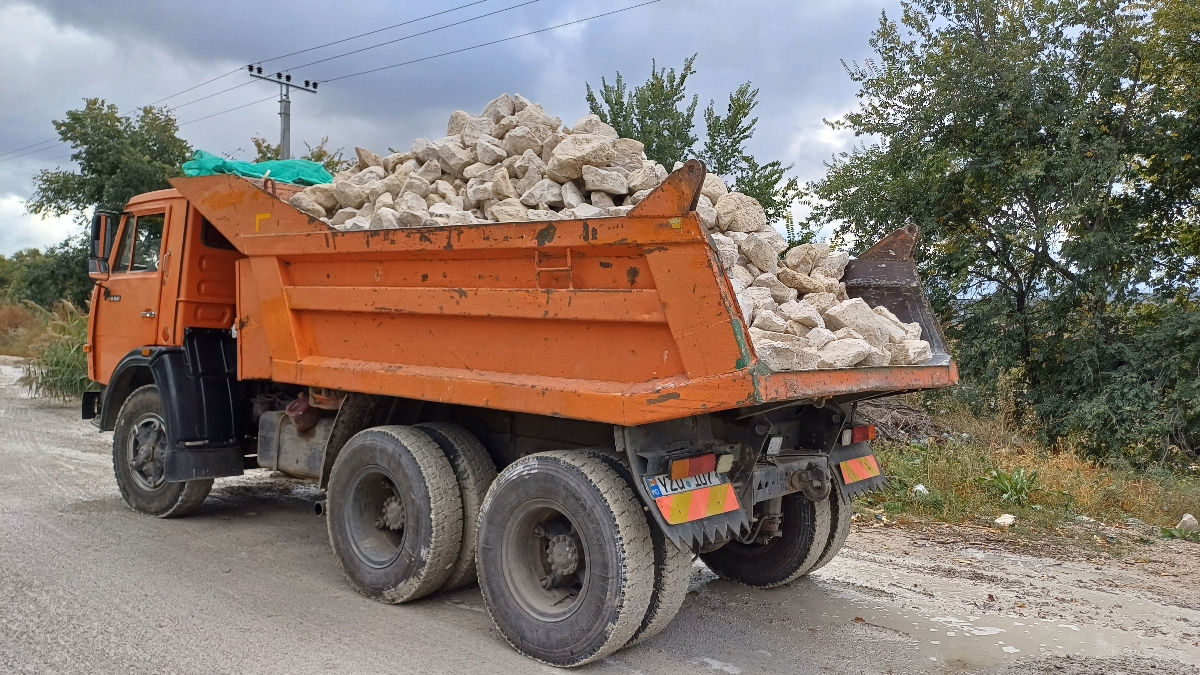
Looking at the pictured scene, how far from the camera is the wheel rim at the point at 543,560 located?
395 centimetres

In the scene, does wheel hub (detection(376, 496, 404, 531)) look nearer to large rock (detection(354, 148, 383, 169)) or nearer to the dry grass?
large rock (detection(354, 148, 383, 169))

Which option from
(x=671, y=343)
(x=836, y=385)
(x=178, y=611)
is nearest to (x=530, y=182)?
(x=671, y=343)

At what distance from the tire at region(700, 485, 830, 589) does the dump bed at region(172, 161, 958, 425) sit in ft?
3.03

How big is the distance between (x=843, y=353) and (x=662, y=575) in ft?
4.09

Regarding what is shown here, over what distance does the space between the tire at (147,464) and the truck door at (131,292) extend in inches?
17.4

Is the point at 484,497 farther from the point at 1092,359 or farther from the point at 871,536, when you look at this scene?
the point at 1092,359

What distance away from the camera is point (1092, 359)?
421 inches

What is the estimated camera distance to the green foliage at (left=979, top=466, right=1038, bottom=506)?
7070 millimetres

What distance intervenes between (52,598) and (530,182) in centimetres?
323

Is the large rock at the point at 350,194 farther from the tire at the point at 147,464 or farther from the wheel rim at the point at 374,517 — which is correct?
the tire at the point at 147,464

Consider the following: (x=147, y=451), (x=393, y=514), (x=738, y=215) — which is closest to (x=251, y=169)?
(x=147, y=451)

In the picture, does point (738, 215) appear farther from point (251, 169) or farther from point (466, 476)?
point (251, 169)

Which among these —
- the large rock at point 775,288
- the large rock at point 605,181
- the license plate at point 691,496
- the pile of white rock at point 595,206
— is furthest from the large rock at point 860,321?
the large rock at point 605,181

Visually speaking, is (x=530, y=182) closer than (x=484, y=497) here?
No
